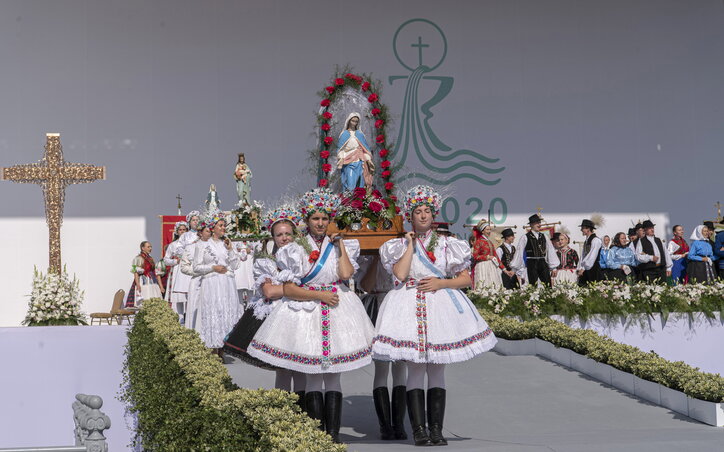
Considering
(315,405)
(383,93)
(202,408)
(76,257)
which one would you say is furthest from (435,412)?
(383,93)

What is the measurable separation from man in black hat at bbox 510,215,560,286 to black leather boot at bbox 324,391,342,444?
8.25m

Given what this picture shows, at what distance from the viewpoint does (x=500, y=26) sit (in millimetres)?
19172

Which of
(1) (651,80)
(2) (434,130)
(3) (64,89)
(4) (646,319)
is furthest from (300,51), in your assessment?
(4) (646,319)

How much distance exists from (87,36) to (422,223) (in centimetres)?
1376

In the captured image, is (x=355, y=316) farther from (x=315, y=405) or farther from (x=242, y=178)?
(x=242, y=178)

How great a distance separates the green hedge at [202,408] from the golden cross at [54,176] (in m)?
7.97

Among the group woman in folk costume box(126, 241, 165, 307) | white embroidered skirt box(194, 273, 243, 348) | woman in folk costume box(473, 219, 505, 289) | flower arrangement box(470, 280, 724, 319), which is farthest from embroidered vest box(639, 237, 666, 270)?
woman in folk costume box(126, 241, 165, 307)

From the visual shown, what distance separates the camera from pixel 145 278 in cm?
1490

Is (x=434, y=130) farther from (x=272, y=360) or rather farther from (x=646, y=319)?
(x=272, y=360)

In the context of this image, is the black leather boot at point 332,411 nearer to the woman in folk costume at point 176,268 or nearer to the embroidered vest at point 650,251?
the woman in folk costume at point 176,268

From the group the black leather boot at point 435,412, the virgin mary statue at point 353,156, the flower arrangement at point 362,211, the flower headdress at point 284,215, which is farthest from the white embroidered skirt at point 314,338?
the virgin mary statue at point 353,156

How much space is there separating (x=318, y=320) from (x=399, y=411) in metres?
0.96

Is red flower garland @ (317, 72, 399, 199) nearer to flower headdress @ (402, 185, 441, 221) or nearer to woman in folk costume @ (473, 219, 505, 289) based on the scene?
woman in folk costume @ (473, 219, 505, 289)

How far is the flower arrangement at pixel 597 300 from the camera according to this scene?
A: 1118 centimetres
